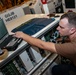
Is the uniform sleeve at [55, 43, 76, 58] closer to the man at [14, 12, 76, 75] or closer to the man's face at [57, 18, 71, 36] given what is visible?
the man at [14, 12, 76, 75]

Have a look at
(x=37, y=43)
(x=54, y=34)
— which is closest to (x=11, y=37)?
(x=37, y=43)

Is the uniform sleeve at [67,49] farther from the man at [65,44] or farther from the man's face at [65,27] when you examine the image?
the man's face at [65,27]

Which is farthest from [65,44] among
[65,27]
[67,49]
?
[65,27]

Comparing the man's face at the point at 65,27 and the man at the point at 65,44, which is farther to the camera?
the man's face at the point at 65,27

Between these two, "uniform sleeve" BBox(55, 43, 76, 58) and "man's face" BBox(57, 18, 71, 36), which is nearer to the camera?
"uniform sleeve" BBox(55, 43, 76, 58)

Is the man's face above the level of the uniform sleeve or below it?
above

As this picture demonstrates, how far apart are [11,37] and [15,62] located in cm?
27

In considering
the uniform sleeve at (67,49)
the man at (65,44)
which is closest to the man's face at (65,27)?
the man at (65,44)

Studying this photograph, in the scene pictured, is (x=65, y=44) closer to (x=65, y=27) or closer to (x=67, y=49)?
(x=67, y=49)

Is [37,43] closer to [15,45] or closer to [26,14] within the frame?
[15,45]

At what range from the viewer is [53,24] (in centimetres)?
176

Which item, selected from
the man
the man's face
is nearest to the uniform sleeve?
the man

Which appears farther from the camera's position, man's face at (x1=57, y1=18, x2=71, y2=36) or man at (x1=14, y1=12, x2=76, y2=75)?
man's face at (x1=57, y1=18, x2=71, y2=36)

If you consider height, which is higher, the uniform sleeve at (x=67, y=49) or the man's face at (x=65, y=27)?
the man's face at (x=65, y=27)
